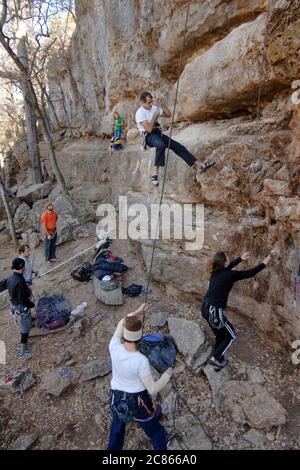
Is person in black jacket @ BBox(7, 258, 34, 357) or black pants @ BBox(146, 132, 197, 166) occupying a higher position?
black pants @ BBox(146, 132, 197, 166)

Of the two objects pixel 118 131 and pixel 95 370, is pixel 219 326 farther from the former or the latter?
pixel 118 131

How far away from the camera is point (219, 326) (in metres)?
4.77

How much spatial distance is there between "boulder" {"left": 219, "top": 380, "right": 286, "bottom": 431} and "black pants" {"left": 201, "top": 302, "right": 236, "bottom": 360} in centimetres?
52

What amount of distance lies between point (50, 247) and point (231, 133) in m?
6.33

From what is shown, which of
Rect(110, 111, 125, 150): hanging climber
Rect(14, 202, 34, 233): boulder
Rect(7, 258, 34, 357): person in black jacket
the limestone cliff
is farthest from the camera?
Rect(14, 202, 34, 233): boulder

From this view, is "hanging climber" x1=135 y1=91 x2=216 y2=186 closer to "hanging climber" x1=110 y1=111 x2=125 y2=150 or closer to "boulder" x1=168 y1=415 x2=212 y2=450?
"boulder" x1=168 y1=415 x2=212 y2=450

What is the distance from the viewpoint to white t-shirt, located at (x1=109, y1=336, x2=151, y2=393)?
126 inches

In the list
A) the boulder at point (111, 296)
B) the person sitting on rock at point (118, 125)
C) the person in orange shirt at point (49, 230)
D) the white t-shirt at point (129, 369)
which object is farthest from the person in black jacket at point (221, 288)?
the person sitting on rock at point (118, 125)

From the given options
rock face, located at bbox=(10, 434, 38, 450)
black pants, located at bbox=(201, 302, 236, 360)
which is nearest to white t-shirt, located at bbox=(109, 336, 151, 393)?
black pants, located at bbox=(201, 302, 236, 360)

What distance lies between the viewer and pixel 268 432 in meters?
4.25

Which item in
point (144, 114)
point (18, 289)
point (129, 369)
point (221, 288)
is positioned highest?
point (144, 114)

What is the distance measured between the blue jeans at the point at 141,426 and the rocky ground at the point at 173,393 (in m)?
0.83

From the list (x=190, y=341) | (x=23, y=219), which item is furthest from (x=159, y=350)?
(x=23, y=219)

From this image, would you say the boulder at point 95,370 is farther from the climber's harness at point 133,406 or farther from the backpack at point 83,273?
the backpack at point 83,273
